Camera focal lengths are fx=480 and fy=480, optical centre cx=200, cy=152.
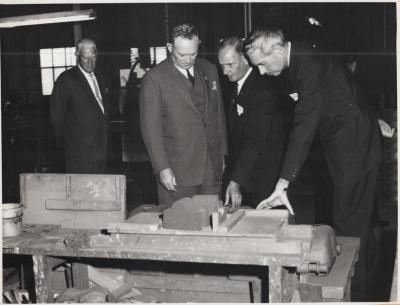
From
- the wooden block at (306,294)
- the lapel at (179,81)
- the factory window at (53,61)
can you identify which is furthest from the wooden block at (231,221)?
the factory window at (53,61)

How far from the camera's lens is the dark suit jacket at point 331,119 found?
104 inches

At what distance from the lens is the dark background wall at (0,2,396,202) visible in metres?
7.14

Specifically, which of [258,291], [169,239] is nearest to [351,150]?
[258,291]

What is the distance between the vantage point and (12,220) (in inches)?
89.8

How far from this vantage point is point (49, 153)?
275 inches

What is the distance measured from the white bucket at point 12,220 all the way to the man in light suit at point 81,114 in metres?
2.09

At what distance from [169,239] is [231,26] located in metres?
6.11

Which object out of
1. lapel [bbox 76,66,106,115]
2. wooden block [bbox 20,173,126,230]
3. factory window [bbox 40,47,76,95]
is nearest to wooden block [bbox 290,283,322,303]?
wooden block [bbox 20,173,126,230]

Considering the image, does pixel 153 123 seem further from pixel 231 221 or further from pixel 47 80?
pixel 47 80

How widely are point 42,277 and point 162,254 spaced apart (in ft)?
2.03

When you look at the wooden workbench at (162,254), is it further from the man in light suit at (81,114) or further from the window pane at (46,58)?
the window pane at (46,58)

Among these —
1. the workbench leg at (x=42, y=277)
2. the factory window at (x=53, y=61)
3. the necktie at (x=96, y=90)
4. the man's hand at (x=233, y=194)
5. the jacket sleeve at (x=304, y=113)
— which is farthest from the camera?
the factory window at (x=53, y=61)

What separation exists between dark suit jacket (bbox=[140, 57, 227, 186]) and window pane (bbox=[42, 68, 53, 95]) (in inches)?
181

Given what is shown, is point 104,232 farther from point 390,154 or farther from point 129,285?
point 390,154
